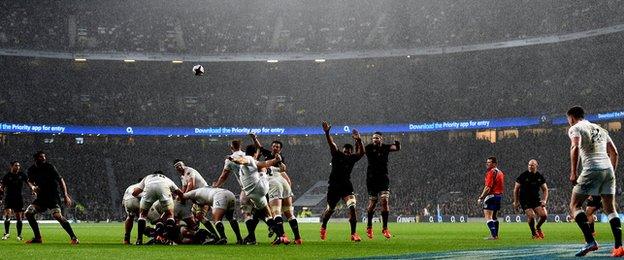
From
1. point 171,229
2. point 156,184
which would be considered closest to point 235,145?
point 156,184

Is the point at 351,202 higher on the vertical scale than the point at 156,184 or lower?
lower

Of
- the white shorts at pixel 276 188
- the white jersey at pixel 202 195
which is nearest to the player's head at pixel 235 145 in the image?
the white jersey at pixel 202 195

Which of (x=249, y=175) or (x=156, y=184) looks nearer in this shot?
(x=249, y=175)

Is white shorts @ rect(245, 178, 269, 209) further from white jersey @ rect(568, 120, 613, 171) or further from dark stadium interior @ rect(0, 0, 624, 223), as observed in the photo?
dark stadium interior @ rect(0, 0, 624, 223)

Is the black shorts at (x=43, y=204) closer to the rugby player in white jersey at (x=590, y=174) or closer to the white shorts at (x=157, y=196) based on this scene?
the white shorts at (x=157, y=196)

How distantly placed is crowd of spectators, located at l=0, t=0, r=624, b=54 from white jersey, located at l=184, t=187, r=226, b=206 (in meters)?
46.3

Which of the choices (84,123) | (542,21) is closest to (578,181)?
(542,21)

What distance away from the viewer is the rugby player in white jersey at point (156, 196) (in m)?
18.1

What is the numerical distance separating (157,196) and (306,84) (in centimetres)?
5374

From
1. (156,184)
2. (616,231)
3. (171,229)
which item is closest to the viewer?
(616,231)

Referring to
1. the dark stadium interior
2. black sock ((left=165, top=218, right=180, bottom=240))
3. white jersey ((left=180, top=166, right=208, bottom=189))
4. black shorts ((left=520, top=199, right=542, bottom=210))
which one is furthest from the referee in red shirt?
the dark stadium interior

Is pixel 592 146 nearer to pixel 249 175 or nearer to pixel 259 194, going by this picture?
pixel 259 194

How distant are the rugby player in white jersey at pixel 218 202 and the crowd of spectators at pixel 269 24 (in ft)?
152

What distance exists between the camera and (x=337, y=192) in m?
20.0
